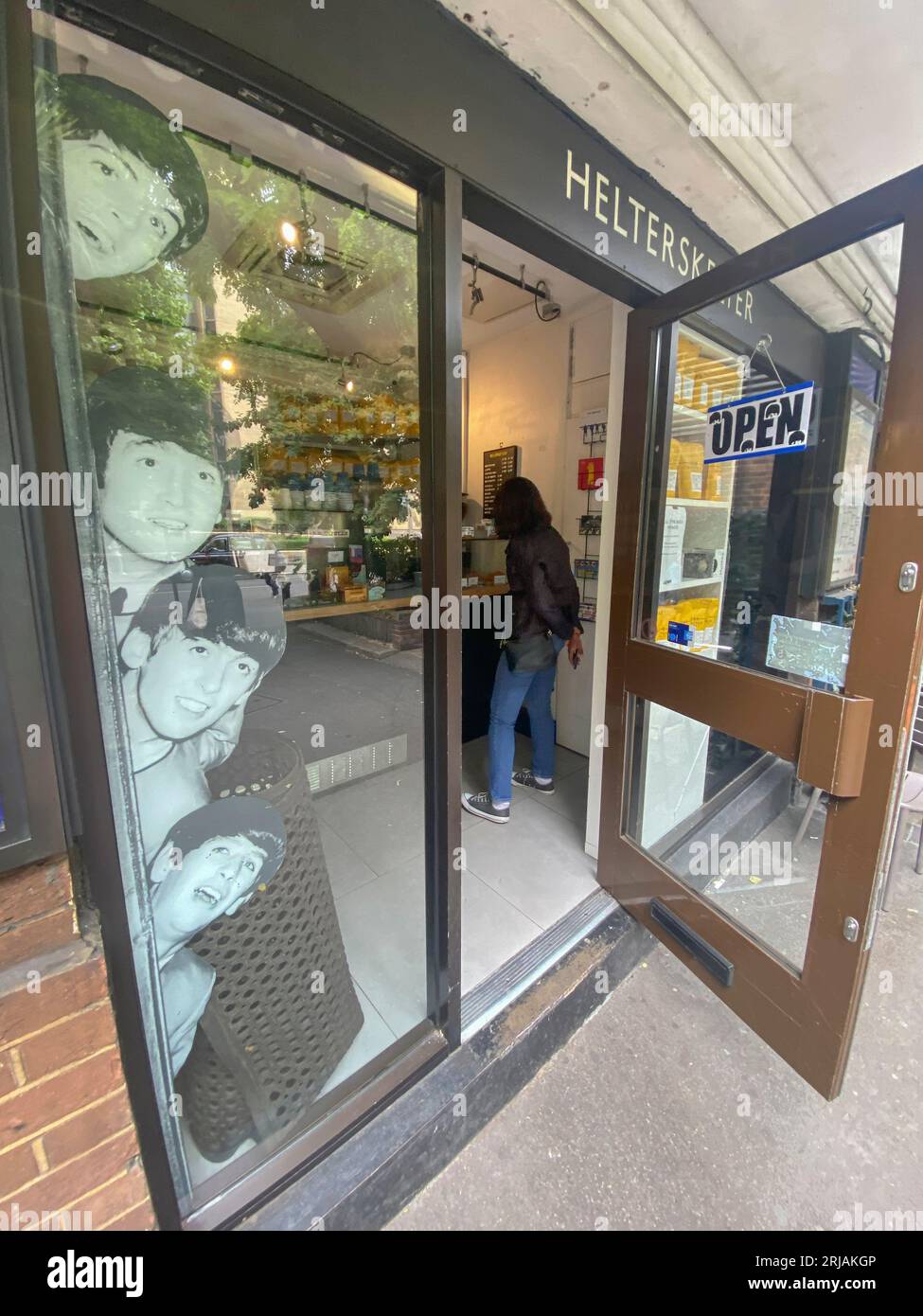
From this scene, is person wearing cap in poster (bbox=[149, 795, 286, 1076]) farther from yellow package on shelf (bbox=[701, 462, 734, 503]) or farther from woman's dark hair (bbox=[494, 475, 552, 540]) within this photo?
yellow package on shelf (bbox=[701, 462, 734, 503])

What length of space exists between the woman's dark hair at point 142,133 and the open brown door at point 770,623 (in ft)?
4.65

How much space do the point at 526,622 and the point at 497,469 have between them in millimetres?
1680

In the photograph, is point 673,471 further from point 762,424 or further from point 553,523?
point 553,523

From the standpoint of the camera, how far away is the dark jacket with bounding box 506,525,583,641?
249cm

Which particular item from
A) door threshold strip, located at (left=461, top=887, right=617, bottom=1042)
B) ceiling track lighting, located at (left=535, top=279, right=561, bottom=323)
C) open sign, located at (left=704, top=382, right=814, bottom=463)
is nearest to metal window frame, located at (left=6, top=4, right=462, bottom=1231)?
door threshold strip, located at (left=461, top=887, right=617, bottom=1042)

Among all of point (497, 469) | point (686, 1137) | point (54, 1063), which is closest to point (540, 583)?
point (497, 469)

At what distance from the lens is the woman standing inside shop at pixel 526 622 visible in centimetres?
249

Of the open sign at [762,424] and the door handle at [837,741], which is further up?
the open sign at [762,424]

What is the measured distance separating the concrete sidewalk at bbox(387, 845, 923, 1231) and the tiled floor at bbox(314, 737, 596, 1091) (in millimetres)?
367

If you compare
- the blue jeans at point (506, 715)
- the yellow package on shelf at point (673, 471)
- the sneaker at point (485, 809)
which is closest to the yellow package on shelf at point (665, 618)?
the yellow package on shelf at point (673, 471)

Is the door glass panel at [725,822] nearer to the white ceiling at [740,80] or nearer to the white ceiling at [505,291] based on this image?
the white ceiling at [740,80]

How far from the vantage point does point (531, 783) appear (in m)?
3.03
